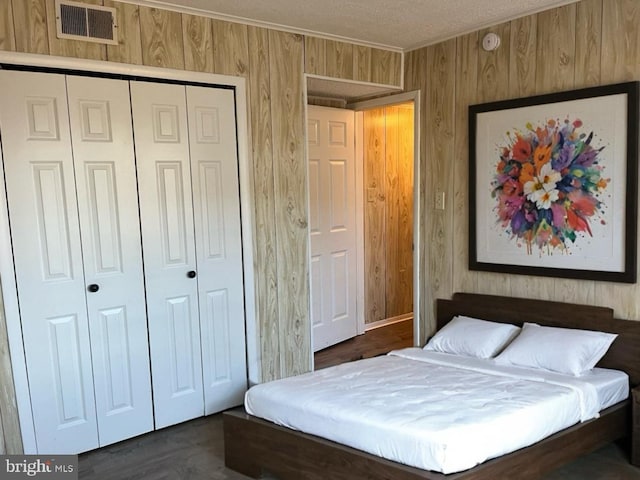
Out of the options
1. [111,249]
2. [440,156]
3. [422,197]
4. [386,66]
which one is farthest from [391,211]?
[111,249]

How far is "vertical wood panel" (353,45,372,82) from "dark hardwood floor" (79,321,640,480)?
2.60 meters

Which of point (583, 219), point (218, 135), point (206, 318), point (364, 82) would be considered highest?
point (364, 82)

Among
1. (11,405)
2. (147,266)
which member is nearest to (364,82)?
(147,266)

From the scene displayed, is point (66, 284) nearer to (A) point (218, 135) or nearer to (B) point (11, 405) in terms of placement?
(B) point (11, 405)

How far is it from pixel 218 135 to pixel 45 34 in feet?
3.54

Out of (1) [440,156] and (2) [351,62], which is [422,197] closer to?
(1) [440,156]

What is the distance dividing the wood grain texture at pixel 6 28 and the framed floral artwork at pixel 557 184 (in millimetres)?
2773

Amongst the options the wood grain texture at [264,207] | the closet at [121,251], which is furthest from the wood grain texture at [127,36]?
the wood grain texture at [264,207]

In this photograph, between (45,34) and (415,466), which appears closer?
(415,466)

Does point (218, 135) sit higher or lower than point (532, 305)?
higher

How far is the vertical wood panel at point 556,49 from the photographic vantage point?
3.23m

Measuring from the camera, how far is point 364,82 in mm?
4094

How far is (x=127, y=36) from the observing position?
3047mm

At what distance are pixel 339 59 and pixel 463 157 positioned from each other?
3.72 feet
